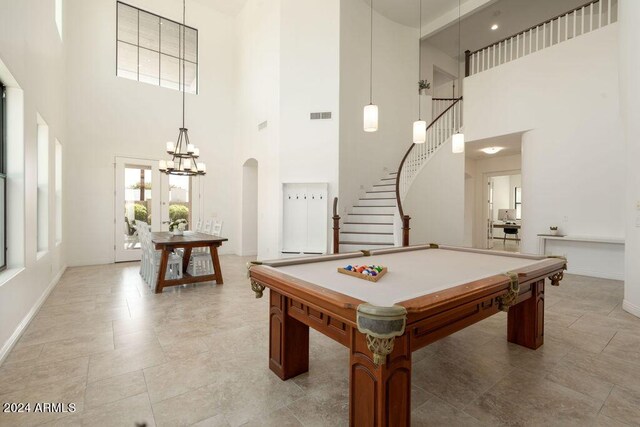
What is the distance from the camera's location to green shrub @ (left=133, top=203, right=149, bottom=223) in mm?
7471

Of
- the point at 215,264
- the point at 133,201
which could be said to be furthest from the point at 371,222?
the point at 133,201

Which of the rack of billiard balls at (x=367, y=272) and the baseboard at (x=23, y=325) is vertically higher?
the rack of billiard balls at (x=367, y=272)

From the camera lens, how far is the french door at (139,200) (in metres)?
7.21

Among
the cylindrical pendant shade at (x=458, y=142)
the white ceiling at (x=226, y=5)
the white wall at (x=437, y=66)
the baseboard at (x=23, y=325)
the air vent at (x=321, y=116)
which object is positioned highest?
the white ceiling at (x=226, y=5)

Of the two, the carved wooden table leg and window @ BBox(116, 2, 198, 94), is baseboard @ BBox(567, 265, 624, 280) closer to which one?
the carved wooden table leg

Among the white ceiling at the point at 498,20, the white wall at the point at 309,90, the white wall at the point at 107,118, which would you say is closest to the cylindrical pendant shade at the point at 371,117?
the white wall at the point at 309,90

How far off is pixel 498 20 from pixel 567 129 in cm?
502

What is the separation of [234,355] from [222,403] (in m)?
0.68

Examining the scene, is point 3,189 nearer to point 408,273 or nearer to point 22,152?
point 22,152

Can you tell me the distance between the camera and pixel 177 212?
8141 millimetres

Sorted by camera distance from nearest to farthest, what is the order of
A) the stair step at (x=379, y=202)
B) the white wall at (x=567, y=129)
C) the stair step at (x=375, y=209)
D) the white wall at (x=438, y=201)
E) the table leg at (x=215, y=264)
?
the table leg at (x=215, y=264) < the white wall at (x=567, y=129) < the stair step at (x=375, y=209) < the stair step at (x=379, y=202) < the white wall at (x=438, y=201)

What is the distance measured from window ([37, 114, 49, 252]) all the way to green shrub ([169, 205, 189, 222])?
3.53 m

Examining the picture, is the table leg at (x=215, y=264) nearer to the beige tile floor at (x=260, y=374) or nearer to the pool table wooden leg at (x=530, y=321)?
the beige tile floor at (x=260, y=374)

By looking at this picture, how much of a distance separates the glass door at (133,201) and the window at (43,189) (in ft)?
8.41
